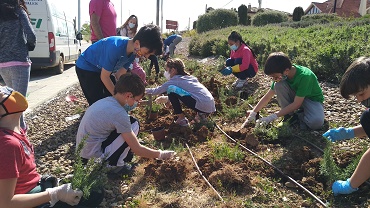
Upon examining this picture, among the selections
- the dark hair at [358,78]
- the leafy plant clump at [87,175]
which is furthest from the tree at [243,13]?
the leafy plant clump at [87,175]

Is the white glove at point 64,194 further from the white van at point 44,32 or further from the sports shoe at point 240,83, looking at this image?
the white van at point 44,32

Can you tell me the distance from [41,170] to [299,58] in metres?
5.25

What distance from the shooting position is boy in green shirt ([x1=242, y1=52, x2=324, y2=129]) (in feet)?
13.1

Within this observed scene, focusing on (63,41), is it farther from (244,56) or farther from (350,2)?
(350,2)

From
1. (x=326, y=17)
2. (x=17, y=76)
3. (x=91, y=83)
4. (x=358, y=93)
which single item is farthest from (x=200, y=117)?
(x=326, y=17)

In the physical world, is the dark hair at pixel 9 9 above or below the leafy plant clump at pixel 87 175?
above

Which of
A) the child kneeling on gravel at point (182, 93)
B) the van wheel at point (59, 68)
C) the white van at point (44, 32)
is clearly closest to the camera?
the child kneeling on gravel at point (182, 93)

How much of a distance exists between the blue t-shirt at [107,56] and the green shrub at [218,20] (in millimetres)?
22878

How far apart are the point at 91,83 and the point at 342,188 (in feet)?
9.71

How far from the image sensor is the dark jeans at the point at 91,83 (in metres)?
4.31

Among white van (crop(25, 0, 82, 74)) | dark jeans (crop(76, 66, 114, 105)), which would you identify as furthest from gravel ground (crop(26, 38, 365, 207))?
white van (crop(25, 0, 82, 74))

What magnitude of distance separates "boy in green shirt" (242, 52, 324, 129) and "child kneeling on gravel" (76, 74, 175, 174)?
1.57 meters

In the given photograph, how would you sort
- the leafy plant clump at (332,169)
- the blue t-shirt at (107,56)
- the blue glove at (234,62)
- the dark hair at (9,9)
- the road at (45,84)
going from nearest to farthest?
1. the leafy plant clump at (332,169)
2. the dark hair at (9,9)
3. the blue t-shirt at (107,56)
4. the blue glove at (234,62)
5. the road at (45,84)

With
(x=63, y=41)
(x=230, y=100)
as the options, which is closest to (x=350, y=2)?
(x=63, y=41)
